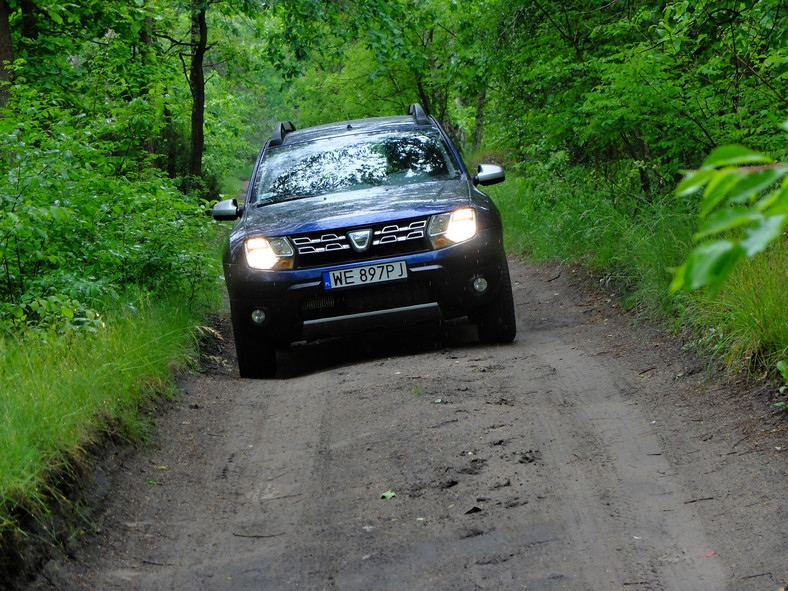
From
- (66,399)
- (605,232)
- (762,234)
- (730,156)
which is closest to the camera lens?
(762,234)

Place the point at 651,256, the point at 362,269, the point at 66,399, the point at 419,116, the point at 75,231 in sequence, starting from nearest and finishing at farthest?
the point at 66,399 < the point at 362,269 < the point at 75,231 < the point at 651,256 < the point at 419,116

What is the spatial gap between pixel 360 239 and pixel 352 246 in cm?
7

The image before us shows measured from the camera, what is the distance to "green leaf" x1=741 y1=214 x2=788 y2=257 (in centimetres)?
100

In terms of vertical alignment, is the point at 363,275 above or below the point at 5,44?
below

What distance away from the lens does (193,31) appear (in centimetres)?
1544

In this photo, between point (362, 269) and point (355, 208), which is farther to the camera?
point (355, 208)

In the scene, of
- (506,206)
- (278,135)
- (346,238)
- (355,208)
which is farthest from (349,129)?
(506,206)

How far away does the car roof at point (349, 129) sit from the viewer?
25.3 ft

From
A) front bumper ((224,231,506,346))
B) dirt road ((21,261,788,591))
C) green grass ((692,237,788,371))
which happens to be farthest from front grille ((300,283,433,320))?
green grass ((692,237,788,371))

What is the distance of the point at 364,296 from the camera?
6.07m

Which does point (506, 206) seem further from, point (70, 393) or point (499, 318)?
point (70, 393)

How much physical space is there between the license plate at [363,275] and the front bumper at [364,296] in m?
0.04

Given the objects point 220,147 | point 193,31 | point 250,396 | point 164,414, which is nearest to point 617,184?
point 250,396

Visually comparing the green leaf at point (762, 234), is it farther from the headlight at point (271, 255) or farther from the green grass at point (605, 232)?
the headlight at point (271, 255)
